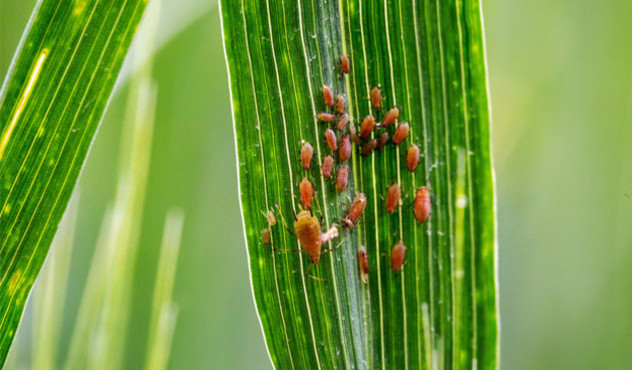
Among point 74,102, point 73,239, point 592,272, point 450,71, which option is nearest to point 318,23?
point 450,71

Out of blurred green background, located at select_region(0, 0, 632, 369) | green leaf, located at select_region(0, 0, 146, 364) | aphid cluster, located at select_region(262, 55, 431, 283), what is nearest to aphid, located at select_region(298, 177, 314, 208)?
aphid cluster, located at select_region(262, 55, 431, 283)

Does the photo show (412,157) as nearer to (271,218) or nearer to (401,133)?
(401,133)

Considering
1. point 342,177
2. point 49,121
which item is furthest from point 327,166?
point 49,121

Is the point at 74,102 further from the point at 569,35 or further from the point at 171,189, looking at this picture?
the point at 569,35

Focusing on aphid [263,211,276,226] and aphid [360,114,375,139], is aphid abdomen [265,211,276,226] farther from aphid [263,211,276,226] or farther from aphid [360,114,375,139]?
aphid [360,114,375,139]

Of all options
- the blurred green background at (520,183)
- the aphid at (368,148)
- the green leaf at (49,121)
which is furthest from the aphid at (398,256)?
the blurred green background at (520,183)

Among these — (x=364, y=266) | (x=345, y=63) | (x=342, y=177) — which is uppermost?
(x=345, y=63)

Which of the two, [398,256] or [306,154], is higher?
[306,154]

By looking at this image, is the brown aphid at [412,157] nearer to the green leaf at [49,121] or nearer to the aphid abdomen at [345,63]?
the aphid abdomen at [345,63]

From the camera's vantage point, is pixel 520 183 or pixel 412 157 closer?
pixel 412 157
